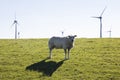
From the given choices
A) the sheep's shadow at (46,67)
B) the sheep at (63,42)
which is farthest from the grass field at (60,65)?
the sheep at (63,42)

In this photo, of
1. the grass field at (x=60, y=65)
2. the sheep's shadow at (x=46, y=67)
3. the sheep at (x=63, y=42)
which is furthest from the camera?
the sheep at (x=63, y=42)

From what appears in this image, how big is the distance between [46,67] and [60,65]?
135 cm

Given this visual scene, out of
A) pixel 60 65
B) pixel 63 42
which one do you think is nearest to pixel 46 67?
pixel 60 65

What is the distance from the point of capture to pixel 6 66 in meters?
33.4

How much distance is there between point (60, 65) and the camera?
3259 cm

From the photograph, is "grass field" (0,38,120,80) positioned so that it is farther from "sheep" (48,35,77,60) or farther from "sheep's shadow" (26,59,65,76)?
"sheep" (48,35,77,60)

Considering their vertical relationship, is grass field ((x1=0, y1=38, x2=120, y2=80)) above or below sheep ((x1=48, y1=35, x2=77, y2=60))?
below

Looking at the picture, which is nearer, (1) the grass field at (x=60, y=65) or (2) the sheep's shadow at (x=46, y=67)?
(1) the grass field at (x=60, y=65)

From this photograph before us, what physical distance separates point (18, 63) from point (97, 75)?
864cm

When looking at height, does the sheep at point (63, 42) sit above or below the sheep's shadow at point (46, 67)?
above

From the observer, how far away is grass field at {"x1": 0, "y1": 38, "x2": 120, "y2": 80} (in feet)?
98.3

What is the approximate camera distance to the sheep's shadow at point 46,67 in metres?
31.3

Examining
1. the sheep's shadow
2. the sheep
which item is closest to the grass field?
the sheep's shadow

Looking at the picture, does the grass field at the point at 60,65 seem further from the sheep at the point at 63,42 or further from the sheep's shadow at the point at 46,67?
the sheep at the point at 63,42
